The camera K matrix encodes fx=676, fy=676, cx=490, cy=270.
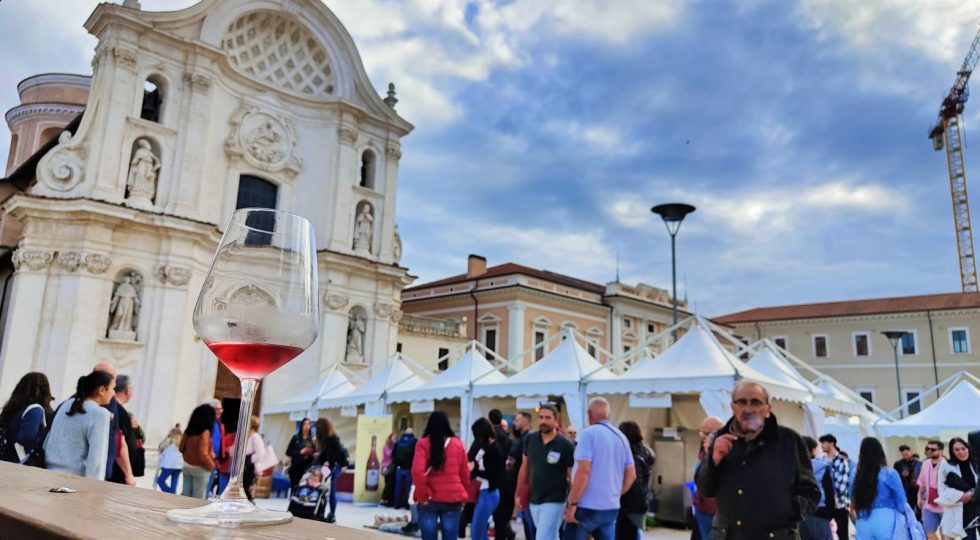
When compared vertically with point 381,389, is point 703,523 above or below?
below

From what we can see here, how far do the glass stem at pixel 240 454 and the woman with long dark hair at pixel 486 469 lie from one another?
6307 millimetres

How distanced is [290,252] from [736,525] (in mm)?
3174

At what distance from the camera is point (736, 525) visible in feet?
12.1

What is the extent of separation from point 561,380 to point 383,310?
43.2 feet

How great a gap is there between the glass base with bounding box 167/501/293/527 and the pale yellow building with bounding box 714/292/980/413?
1757 inches

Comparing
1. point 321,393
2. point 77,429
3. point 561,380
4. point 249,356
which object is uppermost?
point 561,380

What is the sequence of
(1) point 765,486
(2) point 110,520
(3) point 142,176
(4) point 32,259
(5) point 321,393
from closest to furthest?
1. (2) point 110,520
2. (1) point 765,486
3. (4) point 32,259
4. (5) point 321,393
5. (3) point 142,176

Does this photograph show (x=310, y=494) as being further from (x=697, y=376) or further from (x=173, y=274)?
(x=173, y=274)

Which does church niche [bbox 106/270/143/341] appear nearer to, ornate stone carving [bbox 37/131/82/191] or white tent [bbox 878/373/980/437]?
ornate stone carving [bbox 37/131/82/191]

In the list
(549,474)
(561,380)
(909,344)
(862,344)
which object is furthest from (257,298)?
(862,344)

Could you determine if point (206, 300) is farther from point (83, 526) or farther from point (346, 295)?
point (346, 295)

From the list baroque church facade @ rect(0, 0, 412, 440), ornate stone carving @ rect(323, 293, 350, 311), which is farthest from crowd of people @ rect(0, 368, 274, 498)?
ornate stone carving @ rect(323, 293, 350, 311)

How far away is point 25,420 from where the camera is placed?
462cm

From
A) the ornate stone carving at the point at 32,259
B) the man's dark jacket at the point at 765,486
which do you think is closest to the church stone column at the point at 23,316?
the ornate stone carving at the point at 32,259
